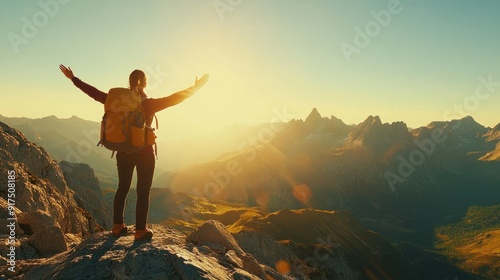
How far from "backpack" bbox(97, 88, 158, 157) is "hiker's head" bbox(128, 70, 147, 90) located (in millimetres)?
559

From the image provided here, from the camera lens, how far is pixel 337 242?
375 feet

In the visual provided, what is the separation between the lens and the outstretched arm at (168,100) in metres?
9.69

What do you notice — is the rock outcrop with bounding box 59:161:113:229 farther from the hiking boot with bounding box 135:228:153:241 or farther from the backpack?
the backpack

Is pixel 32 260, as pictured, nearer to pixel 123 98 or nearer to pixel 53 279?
pixel 53 279

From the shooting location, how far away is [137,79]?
967cm

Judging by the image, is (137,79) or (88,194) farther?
(88,194)

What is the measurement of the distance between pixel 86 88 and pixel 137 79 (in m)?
1.73

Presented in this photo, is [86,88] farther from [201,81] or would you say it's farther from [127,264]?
[127,264]

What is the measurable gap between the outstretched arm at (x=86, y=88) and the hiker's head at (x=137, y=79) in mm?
949

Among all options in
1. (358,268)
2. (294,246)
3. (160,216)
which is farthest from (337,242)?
(160,216)

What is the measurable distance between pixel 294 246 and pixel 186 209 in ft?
333

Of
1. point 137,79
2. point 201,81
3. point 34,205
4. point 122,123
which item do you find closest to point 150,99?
point 137,79

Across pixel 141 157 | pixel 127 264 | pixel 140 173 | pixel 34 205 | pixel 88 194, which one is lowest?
pixel 88 194

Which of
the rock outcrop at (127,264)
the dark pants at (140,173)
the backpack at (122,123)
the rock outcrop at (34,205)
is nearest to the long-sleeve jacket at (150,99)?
the dark pants at (140,173)
